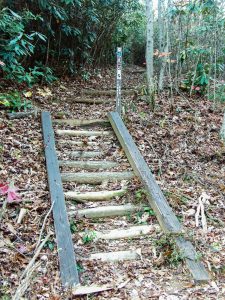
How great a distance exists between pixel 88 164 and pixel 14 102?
2.16m

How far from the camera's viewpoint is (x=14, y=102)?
5.96 metres

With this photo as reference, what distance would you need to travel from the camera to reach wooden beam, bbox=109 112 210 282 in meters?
3.19

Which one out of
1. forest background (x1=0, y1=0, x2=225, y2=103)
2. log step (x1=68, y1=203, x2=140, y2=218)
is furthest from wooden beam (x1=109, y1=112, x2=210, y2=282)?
forest background (x1=0, y1=0, x2=225, y2=103)

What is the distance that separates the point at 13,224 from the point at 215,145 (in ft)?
12.0

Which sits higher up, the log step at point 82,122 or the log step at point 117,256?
the log step at point 82,122

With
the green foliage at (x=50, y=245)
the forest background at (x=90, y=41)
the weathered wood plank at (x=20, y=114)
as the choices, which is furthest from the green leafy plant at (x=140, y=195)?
the forest background at (x=90, y=41)

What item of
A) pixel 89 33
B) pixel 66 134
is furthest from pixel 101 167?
pixel 89 33

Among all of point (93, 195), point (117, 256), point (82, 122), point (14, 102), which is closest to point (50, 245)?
point (117, 256)

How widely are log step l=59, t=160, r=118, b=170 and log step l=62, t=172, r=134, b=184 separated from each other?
25 cm

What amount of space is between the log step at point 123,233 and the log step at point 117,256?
0.25 m

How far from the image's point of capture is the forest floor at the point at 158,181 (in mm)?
2973

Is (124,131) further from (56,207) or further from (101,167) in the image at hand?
(56,207)

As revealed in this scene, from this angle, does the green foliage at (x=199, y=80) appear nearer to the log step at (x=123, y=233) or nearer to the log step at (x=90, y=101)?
the log step at (x=90, y=101)

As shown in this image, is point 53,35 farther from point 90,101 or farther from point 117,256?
point 117,256
